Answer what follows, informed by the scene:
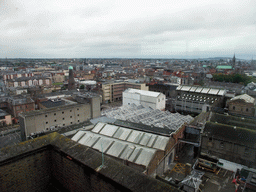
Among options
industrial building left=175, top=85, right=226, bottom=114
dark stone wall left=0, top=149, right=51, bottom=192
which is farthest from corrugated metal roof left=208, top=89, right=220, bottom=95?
dark stone wall left=0, top=149, right=51, bottom=192

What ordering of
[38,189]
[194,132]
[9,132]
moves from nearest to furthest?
[38,189]
[194,132]
[9,132]

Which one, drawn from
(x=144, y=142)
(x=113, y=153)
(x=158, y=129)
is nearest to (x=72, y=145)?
(x=113, y=153)

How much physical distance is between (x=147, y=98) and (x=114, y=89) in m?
17.0

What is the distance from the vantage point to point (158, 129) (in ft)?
67.3

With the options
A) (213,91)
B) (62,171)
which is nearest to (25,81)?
(213,91)

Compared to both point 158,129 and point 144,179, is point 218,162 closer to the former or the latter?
point 158,129

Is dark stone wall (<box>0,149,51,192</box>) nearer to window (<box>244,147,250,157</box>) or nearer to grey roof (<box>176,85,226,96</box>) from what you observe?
window (<box>244,147,250,157</box>)

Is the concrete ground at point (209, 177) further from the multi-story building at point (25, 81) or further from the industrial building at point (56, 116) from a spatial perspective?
the multi-story building at point (25, 81)

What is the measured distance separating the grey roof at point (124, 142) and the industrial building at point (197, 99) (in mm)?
22064

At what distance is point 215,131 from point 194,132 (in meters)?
4.05

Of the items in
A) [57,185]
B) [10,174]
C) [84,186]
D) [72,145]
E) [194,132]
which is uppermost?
[72,145]

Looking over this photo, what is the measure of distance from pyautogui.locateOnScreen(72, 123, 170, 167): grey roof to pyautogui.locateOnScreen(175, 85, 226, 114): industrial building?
22064 mm

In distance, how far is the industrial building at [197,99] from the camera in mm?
35856

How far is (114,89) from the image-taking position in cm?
5353
